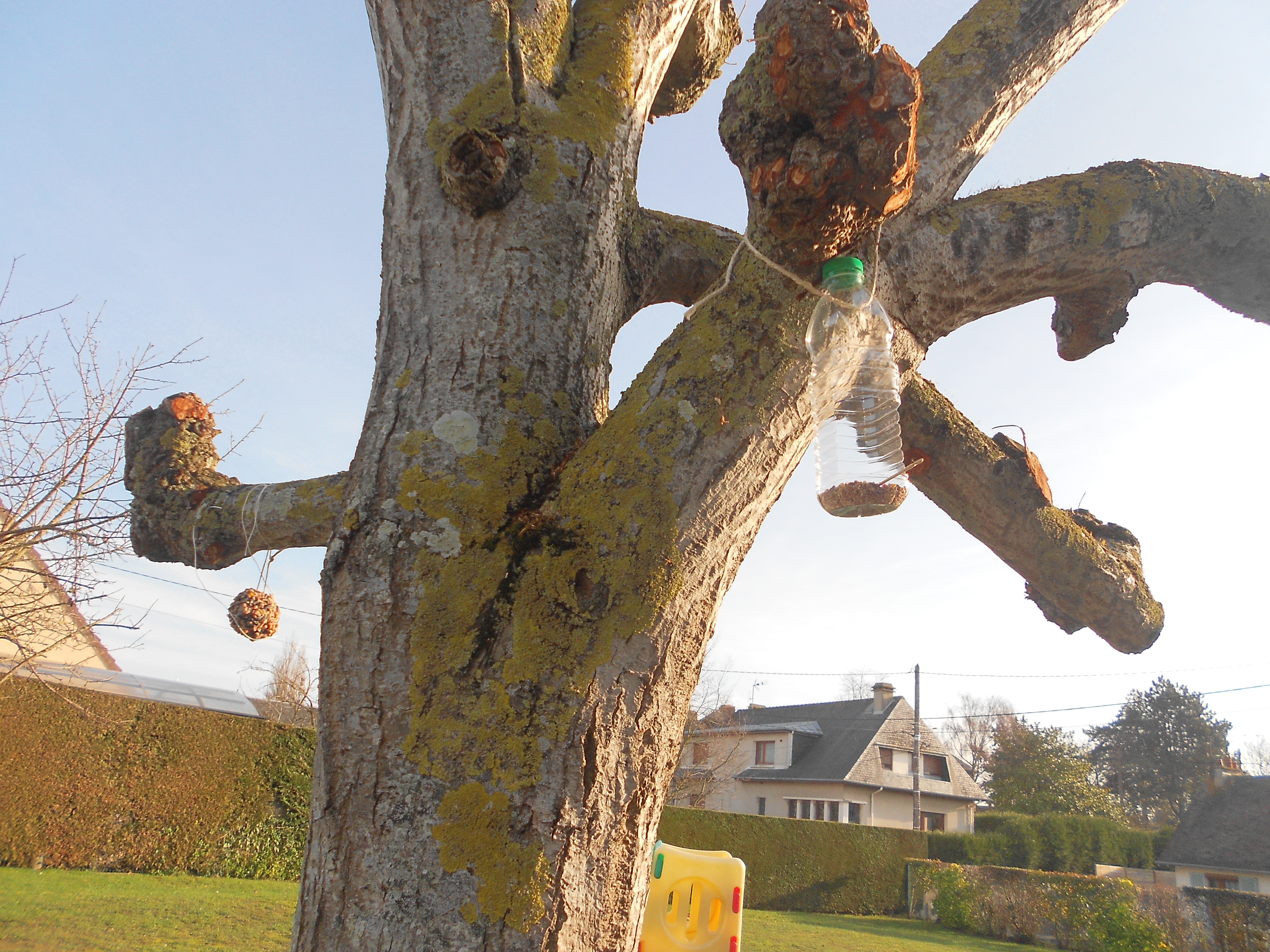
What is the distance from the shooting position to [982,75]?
2.19 metres

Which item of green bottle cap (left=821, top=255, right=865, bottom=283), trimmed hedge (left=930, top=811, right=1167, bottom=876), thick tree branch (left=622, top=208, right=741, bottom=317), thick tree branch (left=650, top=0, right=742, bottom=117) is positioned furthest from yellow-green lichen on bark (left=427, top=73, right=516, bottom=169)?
trimmed hedge (left=930, top=811, right=1167, bottom=876)

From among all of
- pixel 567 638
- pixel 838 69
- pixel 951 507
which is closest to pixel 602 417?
pixel 567 638

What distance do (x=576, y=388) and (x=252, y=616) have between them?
5.54 ft

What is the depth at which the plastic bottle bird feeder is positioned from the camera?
615 centimetres

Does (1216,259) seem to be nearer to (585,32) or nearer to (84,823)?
(585,32)

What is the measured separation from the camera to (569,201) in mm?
1985

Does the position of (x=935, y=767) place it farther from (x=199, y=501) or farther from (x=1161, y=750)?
(x=199, y=501)

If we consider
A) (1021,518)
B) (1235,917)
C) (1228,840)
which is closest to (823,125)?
(1021,518)

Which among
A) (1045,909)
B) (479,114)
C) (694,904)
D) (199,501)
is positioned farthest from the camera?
(1045,909)

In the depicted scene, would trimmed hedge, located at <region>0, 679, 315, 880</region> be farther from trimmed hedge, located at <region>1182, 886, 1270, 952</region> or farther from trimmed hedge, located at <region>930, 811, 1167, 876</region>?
trimmed hedge, located at <region>930, 811, 1167, 876</region>

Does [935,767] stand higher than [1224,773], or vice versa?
[1224,773]

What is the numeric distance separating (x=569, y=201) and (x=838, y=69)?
2.53 feet

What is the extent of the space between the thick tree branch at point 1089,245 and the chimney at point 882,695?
1172 inches

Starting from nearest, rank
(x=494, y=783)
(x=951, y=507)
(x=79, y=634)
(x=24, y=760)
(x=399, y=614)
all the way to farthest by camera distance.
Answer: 1. (x=494, y=783)
2. (x=399, y=614)
3. (x=951, y=507)
4. (x=79, y=634)
5. (x=24, y=760)
